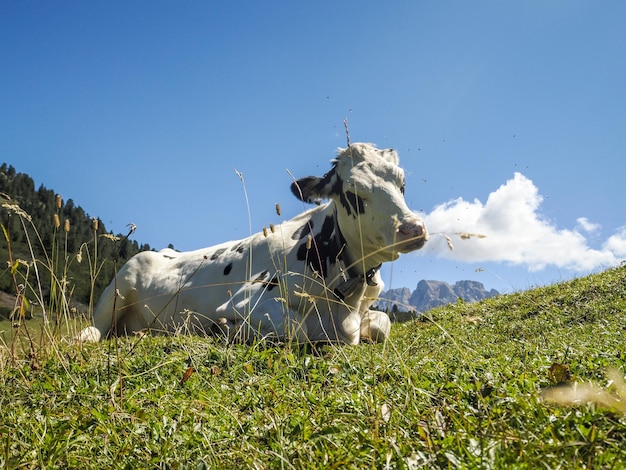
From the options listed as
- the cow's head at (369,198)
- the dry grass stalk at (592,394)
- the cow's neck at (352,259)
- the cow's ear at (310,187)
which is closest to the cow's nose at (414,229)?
the cow's head at (369,198)

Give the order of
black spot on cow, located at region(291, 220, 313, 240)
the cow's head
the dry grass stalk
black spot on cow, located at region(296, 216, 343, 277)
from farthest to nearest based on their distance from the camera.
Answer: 1. black spot on cow, located at region(291, 220, 313, 240)
2. black spot on cow, located at region(296, 216, 343, 277)
3. the cow's head
4. the dry grass stalk

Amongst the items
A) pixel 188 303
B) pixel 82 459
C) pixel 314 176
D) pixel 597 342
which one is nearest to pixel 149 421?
pixel 82 459

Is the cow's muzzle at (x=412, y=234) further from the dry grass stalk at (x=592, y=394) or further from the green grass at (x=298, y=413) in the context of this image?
the dry grass stalk at (x=592, y=394)

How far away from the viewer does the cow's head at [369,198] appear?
594 cm

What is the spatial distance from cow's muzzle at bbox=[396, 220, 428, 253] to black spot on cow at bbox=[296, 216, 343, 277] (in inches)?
49.1

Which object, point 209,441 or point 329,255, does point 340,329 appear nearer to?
point 329,255

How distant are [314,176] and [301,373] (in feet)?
13.5

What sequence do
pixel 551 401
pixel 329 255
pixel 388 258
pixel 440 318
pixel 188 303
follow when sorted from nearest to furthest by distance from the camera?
pixel 551 401, pixel 388 258, pixel 329 255, pixel 188 303, pixel 440 318

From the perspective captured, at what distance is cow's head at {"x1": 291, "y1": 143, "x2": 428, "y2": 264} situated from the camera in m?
5.94

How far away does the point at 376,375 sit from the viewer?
3416 millimetres

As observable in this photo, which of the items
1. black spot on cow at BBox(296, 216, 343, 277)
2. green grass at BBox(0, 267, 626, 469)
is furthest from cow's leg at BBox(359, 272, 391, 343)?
green grass at BBox(0, 267, 626, 469)

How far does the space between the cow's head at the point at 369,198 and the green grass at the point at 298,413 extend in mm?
1860

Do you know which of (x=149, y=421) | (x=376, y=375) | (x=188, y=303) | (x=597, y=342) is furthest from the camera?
(x=188, y=303)

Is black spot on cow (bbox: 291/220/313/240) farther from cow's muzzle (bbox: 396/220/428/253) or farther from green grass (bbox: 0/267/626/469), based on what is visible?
green grass (bbox: 0/267/626/469)
